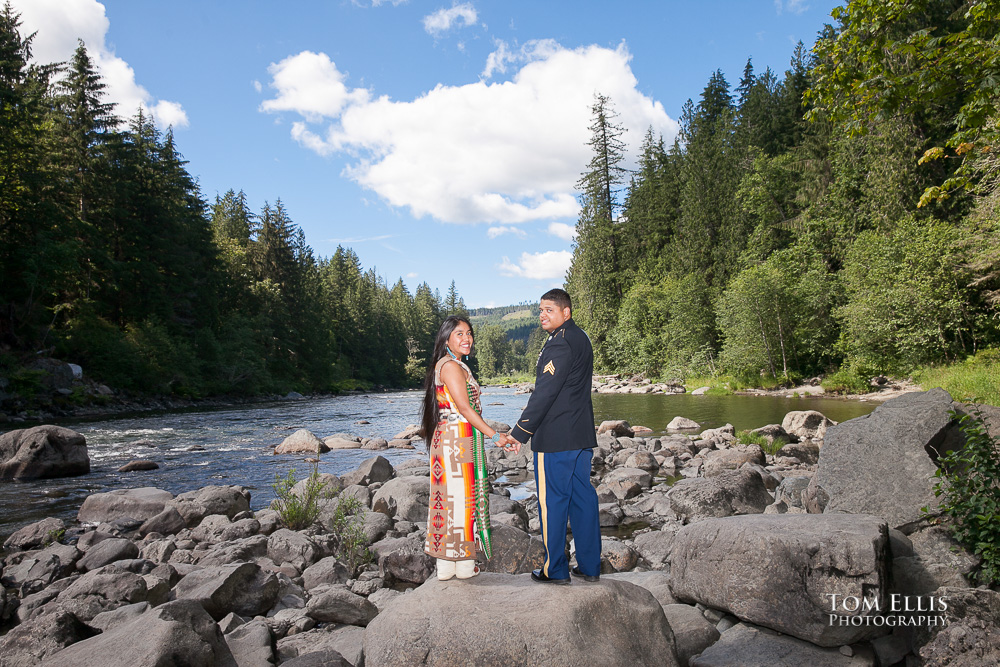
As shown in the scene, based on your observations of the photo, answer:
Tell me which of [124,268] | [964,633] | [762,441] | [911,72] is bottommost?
[762,441]

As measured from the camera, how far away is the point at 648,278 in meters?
59.6

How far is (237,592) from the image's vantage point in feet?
17.9

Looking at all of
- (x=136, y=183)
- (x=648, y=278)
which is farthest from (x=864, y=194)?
(x=136, y=183)

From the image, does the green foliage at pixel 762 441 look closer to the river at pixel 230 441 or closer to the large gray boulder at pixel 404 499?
the river at pixel 230 441

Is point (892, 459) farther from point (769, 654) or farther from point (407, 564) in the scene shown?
point (407, 564)

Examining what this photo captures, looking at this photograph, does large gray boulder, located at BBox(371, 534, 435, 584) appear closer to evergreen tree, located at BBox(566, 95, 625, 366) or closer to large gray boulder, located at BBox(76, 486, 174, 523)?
large gray boulder, located at BBox(76, 486, 174, 523)

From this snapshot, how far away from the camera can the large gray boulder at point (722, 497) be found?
8.54 meters

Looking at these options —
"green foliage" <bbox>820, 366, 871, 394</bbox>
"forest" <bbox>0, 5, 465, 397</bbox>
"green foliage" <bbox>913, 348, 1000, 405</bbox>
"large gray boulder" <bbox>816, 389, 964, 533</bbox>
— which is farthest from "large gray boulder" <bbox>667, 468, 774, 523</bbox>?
"forest" <bbox>0, 5, 465, 397</bbox>

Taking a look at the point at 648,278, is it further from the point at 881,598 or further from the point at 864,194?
the point at 881,598

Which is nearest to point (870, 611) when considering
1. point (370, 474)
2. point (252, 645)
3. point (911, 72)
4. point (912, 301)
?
point (252, 645)

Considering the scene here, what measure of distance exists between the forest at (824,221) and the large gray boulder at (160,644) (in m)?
8.50

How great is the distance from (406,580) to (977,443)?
18.9 ft

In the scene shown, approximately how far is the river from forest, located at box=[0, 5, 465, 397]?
711 centimetres

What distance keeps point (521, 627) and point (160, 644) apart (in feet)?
7.83
